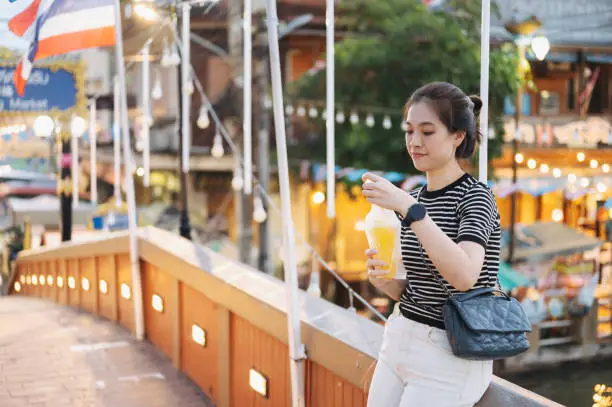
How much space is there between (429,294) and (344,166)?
12172mm

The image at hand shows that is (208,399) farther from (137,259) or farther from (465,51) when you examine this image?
(465,51)

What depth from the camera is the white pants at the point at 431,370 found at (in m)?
2.21

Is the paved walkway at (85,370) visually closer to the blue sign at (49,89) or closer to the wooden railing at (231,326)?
the wooden railing at (231,326)

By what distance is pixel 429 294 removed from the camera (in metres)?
2.27

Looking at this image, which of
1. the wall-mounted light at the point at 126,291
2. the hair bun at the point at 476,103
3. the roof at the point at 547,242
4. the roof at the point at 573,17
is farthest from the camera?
the roof at the point at 573,17

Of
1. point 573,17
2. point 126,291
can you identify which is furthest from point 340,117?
point 573,17

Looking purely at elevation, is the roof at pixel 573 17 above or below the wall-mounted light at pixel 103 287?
above

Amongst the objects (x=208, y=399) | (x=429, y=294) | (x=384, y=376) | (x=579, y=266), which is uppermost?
(x=429, y=294)

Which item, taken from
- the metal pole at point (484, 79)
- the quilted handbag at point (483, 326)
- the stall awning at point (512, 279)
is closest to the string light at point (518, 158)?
the stall awning at point (512, 279)

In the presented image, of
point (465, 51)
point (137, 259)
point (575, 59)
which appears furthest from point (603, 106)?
point (137, 259)

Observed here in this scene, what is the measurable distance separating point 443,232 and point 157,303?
4850 mm

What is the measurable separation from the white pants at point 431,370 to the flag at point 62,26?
4922 millimetres

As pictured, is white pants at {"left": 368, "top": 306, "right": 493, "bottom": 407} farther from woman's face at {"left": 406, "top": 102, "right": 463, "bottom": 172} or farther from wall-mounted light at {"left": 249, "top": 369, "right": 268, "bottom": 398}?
wall-mounted light at {"left": 249, "top": 369, "right": 268, "bottom": 398}

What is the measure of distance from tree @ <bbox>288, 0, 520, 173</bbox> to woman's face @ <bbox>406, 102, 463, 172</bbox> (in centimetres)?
1094
